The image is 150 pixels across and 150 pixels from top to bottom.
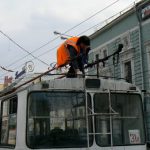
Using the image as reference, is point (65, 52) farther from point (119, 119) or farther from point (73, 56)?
point (119, 119)

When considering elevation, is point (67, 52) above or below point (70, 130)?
above

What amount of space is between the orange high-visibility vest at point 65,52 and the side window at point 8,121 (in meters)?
1.16

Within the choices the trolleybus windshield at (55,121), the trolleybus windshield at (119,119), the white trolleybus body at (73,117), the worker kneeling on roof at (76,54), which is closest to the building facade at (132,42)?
the worker kneeling on roof at (76,54)

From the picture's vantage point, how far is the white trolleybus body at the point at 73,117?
235 inches

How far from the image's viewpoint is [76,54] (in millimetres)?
6898

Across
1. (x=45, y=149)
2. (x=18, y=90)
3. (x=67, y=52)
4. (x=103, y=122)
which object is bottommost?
(x=45, y=149)

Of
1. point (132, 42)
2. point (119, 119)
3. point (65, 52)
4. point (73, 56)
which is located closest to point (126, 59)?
point (132, 42)

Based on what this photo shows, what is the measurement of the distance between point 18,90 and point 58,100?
712mm

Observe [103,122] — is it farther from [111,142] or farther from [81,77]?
[81,77]

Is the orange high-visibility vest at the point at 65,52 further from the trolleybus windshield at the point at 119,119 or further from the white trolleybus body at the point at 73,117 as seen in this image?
the trolleybus windshield at the point at 119,119

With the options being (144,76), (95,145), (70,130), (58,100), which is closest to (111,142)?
(95,145)

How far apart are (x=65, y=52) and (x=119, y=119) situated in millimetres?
1582

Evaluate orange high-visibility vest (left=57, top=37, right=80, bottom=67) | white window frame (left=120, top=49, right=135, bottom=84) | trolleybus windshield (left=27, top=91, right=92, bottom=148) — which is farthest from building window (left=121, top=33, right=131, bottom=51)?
trolleybus windshield (left=27, top=91, right=92, bottom=148)

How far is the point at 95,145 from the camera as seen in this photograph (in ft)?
20.0
